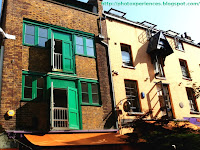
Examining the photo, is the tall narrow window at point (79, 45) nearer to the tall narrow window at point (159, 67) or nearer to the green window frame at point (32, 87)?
the green window frame at point (32, 87)

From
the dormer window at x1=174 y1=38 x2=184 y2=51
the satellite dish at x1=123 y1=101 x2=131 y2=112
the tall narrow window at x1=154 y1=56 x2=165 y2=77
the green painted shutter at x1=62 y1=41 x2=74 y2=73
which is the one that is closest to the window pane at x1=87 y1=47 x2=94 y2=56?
the green painted shutter at x1=62 y1=41 x2=74 y2=73

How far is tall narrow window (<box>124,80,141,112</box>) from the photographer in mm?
14299

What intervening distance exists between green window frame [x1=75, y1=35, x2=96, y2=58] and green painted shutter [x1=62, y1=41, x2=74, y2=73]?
1.90 feet

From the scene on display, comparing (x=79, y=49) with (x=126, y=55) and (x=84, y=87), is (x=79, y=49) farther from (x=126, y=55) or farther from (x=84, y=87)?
(x=126, y=55)

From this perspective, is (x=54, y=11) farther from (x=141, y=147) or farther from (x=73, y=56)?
(x=141, y=147)

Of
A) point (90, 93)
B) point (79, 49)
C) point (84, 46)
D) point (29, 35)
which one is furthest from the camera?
point (84, 46)

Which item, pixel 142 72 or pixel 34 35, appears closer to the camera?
pixel 34 35

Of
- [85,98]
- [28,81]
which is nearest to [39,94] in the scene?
[28,81]

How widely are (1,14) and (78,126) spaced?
885cm

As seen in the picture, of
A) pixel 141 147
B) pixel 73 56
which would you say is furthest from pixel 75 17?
pixel 141 147

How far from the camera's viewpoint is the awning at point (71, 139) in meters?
8.84

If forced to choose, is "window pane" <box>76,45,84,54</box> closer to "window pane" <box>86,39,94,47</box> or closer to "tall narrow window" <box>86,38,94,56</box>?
"tall narrow window" <box>86,38,94,56</box>

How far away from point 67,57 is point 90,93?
2.42 meters

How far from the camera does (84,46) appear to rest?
13.8 m
